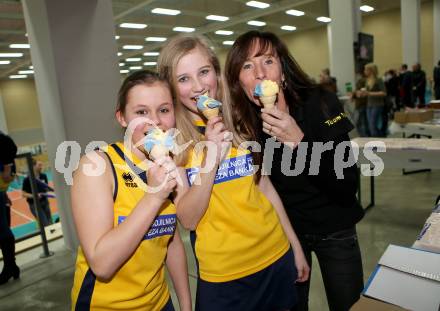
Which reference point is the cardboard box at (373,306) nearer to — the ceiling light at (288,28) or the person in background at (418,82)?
the person in background at (418,82)

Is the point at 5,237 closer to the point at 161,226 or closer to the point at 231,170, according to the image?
the point at 161,226

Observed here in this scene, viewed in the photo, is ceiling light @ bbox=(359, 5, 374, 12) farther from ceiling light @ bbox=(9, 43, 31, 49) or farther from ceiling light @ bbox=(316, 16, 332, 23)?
ceiling light @ bbox=(9, 43, 31, 49)

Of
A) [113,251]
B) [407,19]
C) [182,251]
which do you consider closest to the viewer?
[113,251]

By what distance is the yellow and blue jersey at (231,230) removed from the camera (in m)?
1.43

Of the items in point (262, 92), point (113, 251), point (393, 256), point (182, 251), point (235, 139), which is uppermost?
point (262, 92)

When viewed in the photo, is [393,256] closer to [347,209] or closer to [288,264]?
[347,209]

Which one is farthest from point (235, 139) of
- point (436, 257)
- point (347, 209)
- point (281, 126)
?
point (436, 257)

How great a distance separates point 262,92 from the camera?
61.1 inches

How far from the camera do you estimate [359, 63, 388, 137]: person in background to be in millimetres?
8312

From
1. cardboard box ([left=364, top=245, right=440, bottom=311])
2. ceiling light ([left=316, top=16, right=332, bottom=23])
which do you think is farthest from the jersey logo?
ceiling light ([left=316, top=16, right=332, bottom=23])

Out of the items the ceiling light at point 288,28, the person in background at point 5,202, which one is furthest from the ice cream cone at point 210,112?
the ceiling light at point 288,28

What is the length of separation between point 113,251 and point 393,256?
1.28 metres

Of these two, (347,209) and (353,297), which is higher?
(347,209)

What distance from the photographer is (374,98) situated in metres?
8.49
